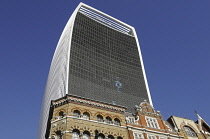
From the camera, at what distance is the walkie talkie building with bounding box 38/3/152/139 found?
63094 mm

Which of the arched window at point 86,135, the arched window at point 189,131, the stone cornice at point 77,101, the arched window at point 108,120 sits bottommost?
the arched window at point 86,135

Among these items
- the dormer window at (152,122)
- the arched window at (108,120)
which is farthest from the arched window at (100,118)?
the dormer window at (152,122)

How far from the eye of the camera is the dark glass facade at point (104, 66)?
208ft

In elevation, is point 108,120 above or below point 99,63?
below

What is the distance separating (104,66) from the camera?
7425cm

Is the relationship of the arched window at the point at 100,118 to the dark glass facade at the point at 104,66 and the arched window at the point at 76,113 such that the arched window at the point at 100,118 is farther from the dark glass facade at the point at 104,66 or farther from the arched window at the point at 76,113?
the dark glass facade at the point at 104,66

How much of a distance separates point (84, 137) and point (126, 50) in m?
58.8

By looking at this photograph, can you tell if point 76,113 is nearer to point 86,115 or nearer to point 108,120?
point 86,115

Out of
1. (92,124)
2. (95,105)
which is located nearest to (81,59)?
(95,105)

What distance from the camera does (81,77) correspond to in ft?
208

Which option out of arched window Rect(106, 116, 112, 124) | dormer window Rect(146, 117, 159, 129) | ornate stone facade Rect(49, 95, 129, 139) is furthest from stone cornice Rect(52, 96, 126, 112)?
dormer window Rect(146, 117, 159, 129)

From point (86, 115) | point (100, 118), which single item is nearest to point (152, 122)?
point (100, 118)

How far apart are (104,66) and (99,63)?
207 cm

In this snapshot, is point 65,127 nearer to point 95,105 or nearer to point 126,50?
point 95,105
